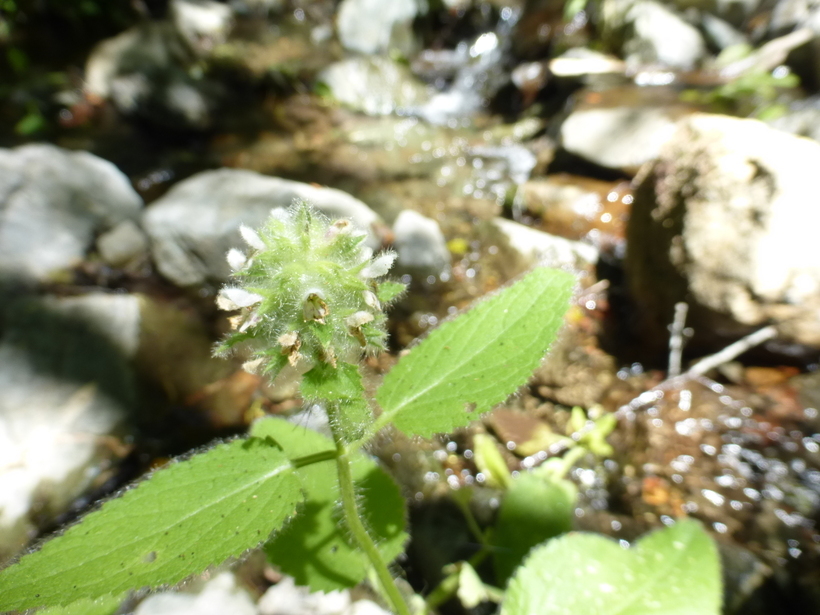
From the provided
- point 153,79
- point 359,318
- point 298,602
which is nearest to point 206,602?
point 298,602

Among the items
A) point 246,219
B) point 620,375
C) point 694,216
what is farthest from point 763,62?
point 246,219

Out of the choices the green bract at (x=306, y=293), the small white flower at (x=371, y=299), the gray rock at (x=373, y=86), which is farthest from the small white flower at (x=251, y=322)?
the gray rock at (x=373, y=86)

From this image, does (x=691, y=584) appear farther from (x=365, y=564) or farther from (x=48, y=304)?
(x=48, y=304)

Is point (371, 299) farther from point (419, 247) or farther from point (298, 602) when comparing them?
point (419, 247)

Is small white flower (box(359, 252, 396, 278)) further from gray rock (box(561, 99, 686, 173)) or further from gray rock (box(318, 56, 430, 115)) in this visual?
gray rock (box(318, 56, 430, 115))

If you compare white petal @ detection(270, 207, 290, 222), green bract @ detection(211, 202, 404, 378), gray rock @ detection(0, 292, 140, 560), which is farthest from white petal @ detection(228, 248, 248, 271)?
gray rock @ detection(0, 292, 140, 560)

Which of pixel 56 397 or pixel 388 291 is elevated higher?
pixel 388 291
